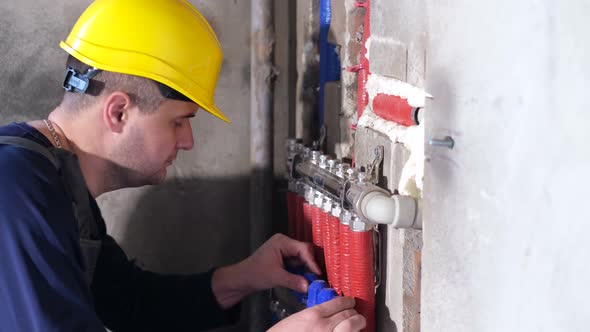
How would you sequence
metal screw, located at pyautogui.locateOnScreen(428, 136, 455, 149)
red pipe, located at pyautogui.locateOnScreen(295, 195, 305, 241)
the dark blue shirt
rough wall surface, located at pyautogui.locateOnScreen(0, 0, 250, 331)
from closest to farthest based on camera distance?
metal screw, located at pyautogui.locateOnScreen(428, 136, 455, 149) < the dark blue shirt < red pipe, located at pyautogui.locateOnScreen(295, 195, 305, 241) < rough wall surface, located at pyautogui.locateOnScreen(0, 0, 250, 331)

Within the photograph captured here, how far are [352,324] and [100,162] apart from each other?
60 centimetres

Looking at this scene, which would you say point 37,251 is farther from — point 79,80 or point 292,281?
point 292,281

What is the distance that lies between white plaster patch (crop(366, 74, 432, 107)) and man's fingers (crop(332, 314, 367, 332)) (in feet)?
1.34

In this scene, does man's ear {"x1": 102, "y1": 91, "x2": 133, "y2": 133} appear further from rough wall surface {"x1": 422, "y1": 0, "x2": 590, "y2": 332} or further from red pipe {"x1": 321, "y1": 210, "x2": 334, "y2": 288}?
rough wall surface {"x1": 422, "y1": 0, "x2": 590, "y2": 332}

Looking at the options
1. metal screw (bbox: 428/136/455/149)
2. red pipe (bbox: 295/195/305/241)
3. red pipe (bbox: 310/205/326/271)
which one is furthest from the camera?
red pipe (bbox: 295/195/305/241)

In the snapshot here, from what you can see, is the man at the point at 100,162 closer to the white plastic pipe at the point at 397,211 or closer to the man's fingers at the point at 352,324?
the man's fingers at the point at 352,324

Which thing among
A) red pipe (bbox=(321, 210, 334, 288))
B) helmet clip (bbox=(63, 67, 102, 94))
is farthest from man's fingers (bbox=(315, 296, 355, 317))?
helmet clip (bbox=(63, 67, 102, 94))

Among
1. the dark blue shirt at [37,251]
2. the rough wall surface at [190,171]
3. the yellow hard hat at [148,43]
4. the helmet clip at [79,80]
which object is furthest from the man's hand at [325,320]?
the rough wall surface at [190,171]

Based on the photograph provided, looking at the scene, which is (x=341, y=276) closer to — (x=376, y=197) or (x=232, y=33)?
(x=376, y=197)

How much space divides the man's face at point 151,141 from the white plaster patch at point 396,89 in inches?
14.6

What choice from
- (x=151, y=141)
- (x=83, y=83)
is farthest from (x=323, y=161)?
(x=83, y=83)

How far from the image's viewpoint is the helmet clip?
127 cm

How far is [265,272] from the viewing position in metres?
1.51

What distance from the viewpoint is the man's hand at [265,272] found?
1460mm
